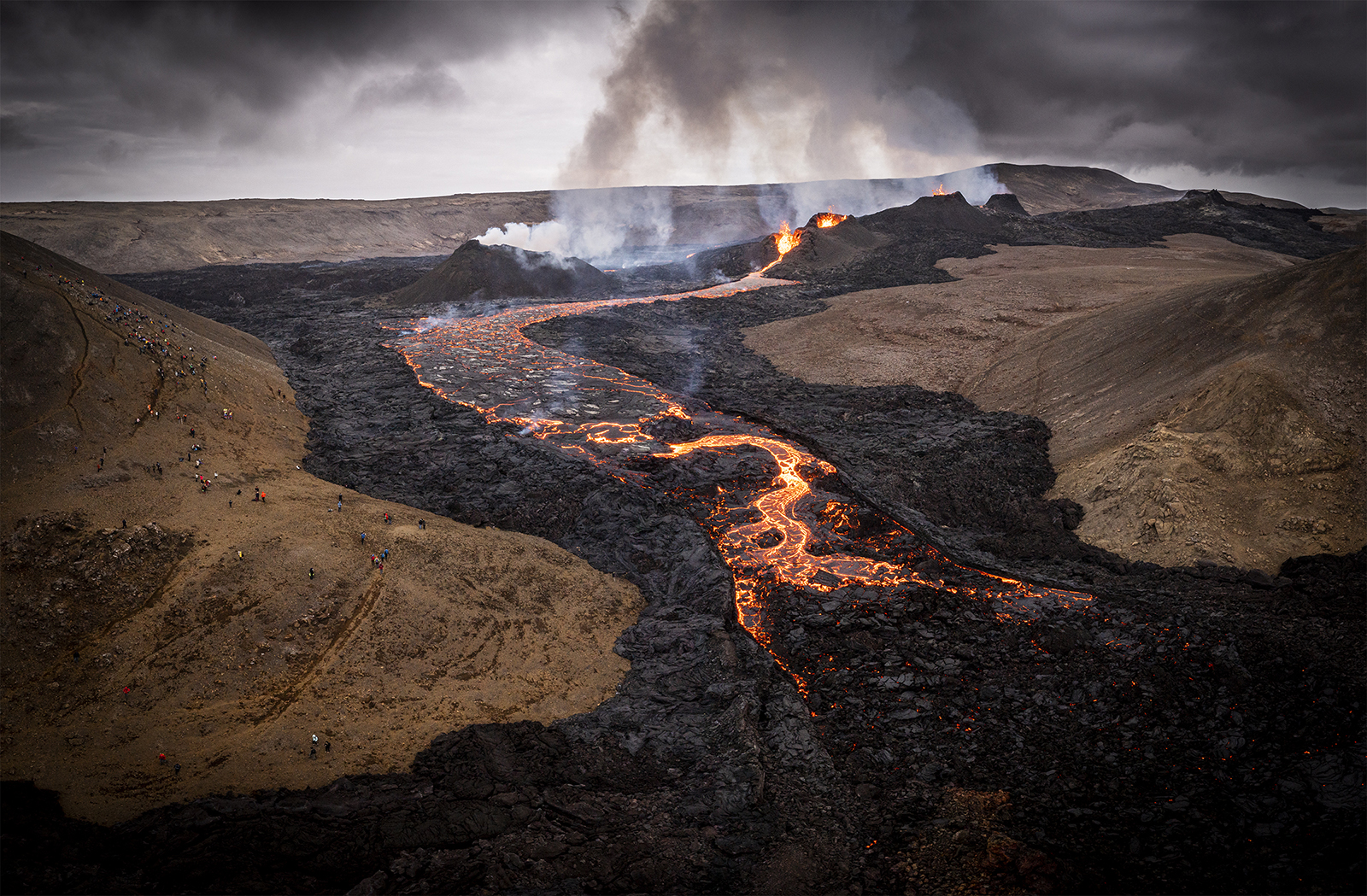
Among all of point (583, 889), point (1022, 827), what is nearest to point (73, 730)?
point (583, 889)

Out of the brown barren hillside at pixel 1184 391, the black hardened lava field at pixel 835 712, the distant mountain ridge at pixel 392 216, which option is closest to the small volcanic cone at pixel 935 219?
the brown barren hillside at pixel 1184 391

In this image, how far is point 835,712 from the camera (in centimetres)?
1235

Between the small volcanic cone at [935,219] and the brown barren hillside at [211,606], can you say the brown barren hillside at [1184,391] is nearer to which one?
the brown barren hillside at [211,606]

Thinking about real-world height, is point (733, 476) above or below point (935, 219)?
below

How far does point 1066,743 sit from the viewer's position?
35.5ft

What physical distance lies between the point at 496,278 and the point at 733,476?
1399 inches

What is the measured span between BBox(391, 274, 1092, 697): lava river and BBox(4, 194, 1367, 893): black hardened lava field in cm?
12

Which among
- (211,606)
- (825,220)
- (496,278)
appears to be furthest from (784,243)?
(211,606)

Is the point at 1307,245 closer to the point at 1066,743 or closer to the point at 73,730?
the point at 1066,743

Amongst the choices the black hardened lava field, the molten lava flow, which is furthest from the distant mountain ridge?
the black hardened lava field

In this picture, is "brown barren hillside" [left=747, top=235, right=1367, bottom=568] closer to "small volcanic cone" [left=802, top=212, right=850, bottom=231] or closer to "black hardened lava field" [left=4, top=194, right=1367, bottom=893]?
"black hardened lava field" [left=4, top=194, right=1367, bottom=893]

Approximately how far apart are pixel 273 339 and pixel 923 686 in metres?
37.3

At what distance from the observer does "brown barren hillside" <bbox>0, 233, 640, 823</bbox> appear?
10234 millimetres

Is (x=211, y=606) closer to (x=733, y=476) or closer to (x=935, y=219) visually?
(x=733, y=476)
